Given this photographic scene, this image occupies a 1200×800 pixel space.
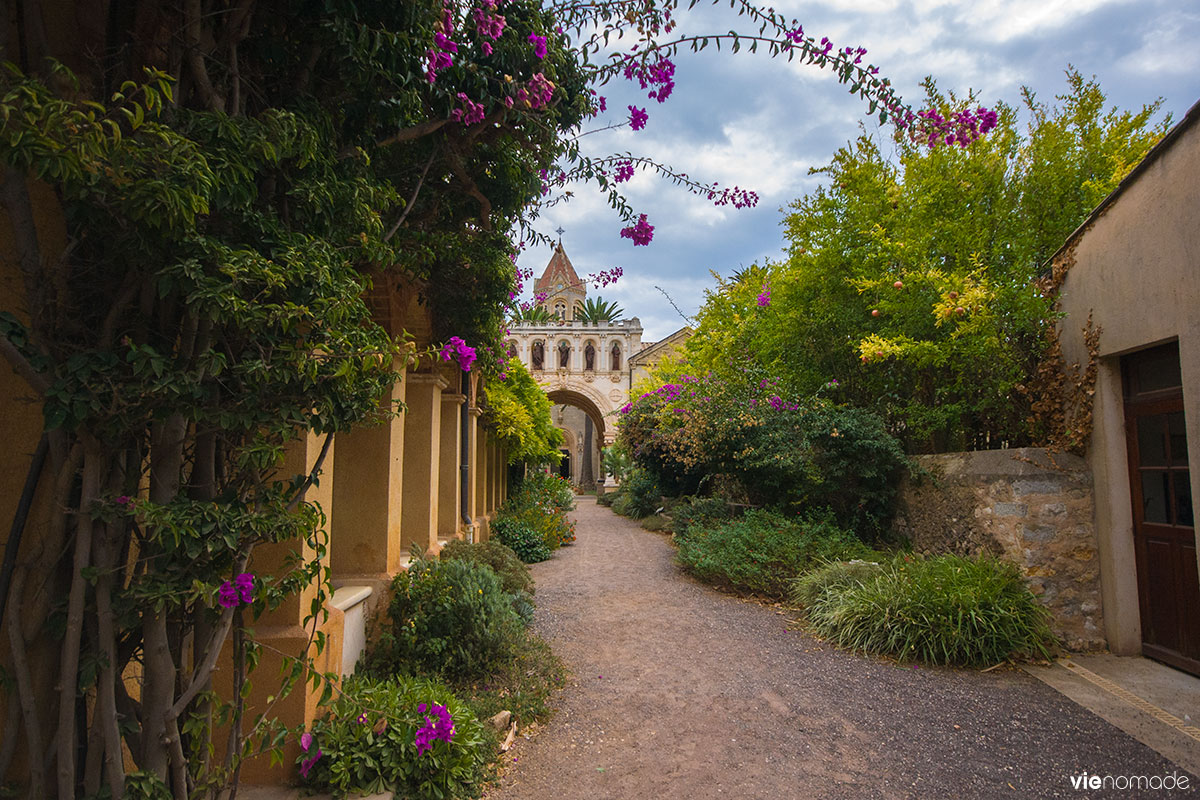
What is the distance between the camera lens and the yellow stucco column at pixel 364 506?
4211 mm

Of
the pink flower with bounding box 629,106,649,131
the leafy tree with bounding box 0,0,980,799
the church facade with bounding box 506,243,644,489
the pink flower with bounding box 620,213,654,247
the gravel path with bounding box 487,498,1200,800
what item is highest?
the church facade with bounding box 506,243,644,489

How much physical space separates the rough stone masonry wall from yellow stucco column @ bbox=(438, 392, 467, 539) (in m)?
5.45

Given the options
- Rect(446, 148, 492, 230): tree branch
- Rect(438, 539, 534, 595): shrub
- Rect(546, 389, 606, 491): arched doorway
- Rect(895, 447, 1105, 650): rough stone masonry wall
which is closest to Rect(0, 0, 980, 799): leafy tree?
Rect(446, 148, 492, 230): tree branch

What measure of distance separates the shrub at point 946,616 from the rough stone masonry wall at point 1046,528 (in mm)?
208

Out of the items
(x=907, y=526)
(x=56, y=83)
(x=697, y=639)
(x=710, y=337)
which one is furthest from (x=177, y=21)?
(x=710, y=337)

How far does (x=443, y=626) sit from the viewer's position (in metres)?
4.12

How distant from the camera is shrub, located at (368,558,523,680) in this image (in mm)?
3990

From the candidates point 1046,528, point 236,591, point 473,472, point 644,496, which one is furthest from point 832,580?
point 644,496

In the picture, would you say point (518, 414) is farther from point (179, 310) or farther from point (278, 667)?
point (179, 310)

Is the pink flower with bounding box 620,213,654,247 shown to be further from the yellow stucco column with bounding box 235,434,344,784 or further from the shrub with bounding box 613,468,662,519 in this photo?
the shrub with bounding box 613,468,662,519

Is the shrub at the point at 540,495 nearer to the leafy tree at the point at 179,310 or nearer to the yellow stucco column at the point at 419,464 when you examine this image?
the yellow stucco column at the point at 419,464

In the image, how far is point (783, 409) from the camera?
8508 millimetres

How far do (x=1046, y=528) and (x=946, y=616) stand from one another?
1269mm

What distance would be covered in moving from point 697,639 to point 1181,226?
15.8ft
